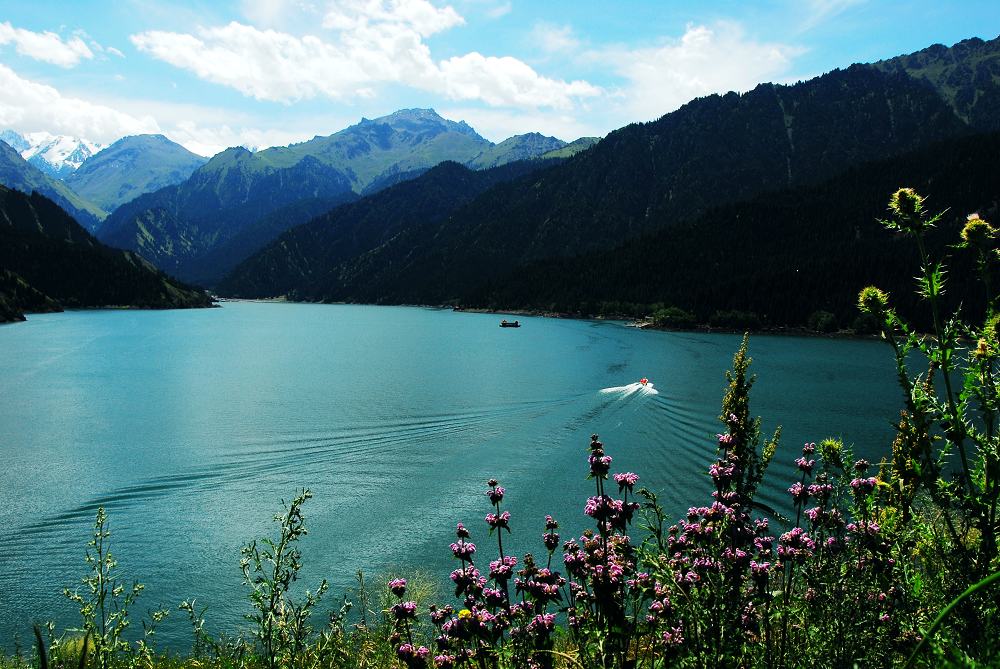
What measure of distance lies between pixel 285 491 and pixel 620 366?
53027 millimetres

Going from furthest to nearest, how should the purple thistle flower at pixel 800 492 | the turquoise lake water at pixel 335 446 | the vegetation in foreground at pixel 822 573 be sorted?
the turquoise lake water at pixel 335 446 → the purple thistle flower at pixel 800 492 → the vegetation in foreground at pixel 822 573

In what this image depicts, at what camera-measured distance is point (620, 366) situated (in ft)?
249

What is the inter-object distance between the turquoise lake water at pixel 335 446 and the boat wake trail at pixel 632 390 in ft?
1.04

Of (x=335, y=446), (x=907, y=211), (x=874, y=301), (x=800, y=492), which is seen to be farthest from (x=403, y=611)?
(x=335, y=446)

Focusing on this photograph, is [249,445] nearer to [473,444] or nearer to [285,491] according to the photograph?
[285,491]

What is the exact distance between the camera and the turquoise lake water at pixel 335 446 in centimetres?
2314

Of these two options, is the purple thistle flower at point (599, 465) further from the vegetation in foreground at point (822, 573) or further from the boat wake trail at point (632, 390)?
the boat wake trail at point (632, 390)

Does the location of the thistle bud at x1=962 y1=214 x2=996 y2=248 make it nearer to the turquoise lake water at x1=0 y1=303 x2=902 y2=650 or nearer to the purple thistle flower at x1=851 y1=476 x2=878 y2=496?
the purple thistle flower at x1=851 y1=476 x2=878 y2=496

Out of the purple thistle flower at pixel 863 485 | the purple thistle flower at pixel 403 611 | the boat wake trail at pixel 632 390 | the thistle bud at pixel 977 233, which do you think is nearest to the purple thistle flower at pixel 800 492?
the purple thistle flower at pixel 863 485

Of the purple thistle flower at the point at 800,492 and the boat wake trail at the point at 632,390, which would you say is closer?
the purple thistle flower at the point at 800,492

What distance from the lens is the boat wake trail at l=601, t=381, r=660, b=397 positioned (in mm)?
57456

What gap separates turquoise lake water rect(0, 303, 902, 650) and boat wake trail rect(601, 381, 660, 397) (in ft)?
1.04

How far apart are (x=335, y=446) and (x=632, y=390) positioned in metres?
31.6

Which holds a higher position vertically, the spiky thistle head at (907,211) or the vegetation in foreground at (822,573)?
the spiky thistle head at (907,211)
